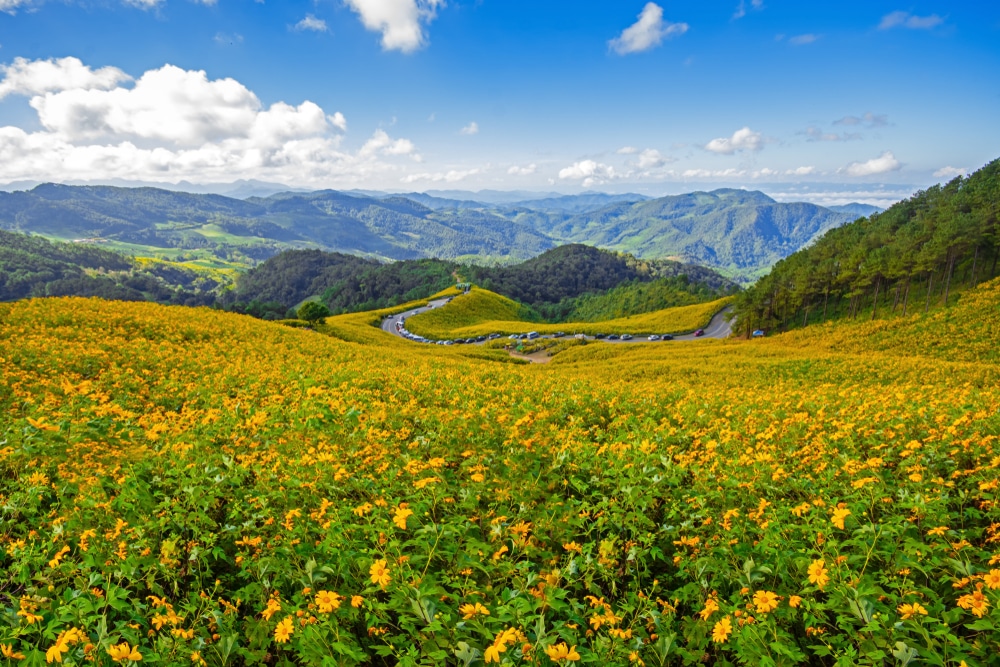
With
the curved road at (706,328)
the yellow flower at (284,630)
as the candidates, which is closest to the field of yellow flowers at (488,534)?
the yellow flower at (284,630)

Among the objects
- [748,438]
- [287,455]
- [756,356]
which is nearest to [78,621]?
[287,455]

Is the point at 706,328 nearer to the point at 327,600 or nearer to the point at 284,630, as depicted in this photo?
the point at 327,600

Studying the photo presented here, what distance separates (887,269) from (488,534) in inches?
3068

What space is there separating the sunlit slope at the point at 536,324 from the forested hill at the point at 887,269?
19.8 metres

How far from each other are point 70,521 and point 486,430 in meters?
6.53

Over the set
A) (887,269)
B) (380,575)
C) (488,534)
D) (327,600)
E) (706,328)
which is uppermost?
(887,269)

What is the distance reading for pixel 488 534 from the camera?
589 centimetres

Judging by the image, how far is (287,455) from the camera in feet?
26.2

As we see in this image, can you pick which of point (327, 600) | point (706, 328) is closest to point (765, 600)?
point (327, 600)

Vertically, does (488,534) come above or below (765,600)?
below

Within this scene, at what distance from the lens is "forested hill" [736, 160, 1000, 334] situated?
195ft

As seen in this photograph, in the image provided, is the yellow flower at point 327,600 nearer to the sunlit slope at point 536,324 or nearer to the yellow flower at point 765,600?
the yellow flower at point 765,600

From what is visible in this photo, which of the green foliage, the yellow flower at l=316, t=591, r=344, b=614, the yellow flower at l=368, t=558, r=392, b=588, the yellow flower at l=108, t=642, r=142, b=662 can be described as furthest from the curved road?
the yellow flower at l=108, t=642, r=142, b=662

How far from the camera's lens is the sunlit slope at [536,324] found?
102 meters
